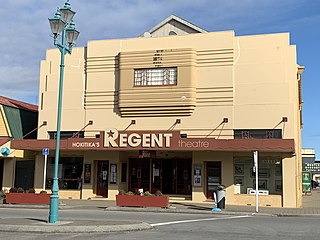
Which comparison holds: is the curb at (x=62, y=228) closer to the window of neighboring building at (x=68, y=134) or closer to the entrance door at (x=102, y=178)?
the entrance door at (x=102, y=178)

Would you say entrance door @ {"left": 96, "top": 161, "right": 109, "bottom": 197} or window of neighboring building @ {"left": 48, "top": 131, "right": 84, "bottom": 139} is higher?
window of neighboring building @ {"left": 48, "top": 131, "right": 84, "bottom": 139}

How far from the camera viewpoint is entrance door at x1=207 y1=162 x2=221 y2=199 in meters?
25.5

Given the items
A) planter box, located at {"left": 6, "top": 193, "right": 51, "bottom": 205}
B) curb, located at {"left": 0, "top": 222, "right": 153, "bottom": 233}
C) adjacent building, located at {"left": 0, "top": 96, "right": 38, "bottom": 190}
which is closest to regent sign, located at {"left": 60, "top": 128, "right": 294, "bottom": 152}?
planter box, located at {"left": 6, "top": 193, "right": 51, "bottom": 205}

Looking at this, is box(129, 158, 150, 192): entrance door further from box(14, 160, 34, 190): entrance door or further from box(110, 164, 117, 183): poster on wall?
box(14, 160, 34, 190): entrance door

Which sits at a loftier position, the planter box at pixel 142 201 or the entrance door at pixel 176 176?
the entrance door at pixel 176 176

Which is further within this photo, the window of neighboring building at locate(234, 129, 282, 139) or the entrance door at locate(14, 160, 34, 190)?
the entrance door at locate(14, 160, 34, 190)

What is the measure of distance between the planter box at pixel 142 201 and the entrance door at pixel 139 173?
5.42 m

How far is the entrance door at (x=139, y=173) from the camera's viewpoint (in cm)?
2731

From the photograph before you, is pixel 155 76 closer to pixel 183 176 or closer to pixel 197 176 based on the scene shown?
pixel 183 176

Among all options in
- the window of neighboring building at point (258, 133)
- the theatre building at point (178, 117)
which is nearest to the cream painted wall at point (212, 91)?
the theatre building at point (178, 117)

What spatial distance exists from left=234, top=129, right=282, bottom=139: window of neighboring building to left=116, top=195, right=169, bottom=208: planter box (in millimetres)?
6091

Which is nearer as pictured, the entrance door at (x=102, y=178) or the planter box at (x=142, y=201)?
the planter box at (x=142, y=201)

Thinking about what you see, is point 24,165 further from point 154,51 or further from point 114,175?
point 154,51

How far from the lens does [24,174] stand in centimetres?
2933
